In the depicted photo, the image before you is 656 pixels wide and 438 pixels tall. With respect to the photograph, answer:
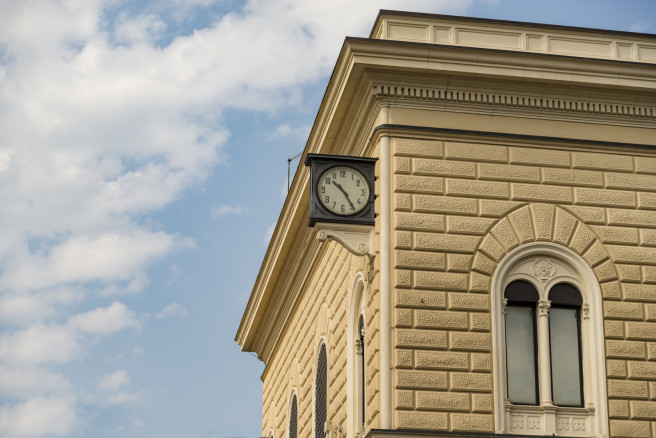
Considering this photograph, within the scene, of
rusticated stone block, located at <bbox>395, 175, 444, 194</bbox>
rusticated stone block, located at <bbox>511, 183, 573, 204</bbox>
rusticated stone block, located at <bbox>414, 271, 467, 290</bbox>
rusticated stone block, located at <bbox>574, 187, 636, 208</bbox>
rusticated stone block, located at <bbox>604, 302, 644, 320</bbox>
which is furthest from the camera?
rusticated stone block, located at <bbox>574, 187, 636, 208</bbox>

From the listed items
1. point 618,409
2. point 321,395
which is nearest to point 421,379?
point 618,409

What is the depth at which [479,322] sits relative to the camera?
2003 cm

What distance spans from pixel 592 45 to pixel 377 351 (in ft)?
22.7

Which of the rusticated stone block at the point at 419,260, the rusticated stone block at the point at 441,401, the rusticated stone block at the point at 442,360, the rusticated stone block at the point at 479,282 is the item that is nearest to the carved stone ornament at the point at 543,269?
the rusticated stone block at the point at 479,282

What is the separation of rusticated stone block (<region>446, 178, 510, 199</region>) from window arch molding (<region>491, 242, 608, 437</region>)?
39.3 inches

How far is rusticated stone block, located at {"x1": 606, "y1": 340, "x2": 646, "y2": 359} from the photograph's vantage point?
20.3m

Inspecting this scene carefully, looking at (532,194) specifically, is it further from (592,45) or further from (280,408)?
(280,408)

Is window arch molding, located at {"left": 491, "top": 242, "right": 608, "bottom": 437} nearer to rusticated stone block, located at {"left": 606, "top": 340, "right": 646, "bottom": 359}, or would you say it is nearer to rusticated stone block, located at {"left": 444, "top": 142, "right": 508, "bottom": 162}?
rusticated stone block, located at {"left": 606, "top": 340, "right": 646, "bottom": 359}

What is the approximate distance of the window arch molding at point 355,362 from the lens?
71.8 ft

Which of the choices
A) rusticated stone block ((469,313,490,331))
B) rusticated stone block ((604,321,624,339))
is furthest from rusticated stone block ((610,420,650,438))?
rusticated stone block ((469,313,490,331))

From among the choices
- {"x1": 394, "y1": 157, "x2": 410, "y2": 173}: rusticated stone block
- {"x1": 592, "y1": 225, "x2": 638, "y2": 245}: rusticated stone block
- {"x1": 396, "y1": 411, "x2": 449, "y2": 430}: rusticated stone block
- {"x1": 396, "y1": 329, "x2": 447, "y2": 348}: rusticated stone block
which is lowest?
{"x1": 396, "y1": 411, "x2": 449, "y2": 430}: rusticated stone block

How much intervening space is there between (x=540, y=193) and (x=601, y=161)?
131 cm

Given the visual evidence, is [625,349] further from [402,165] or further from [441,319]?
[402,165]

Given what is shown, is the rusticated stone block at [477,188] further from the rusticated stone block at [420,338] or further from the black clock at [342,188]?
the rusticated stone block at [420,338]
